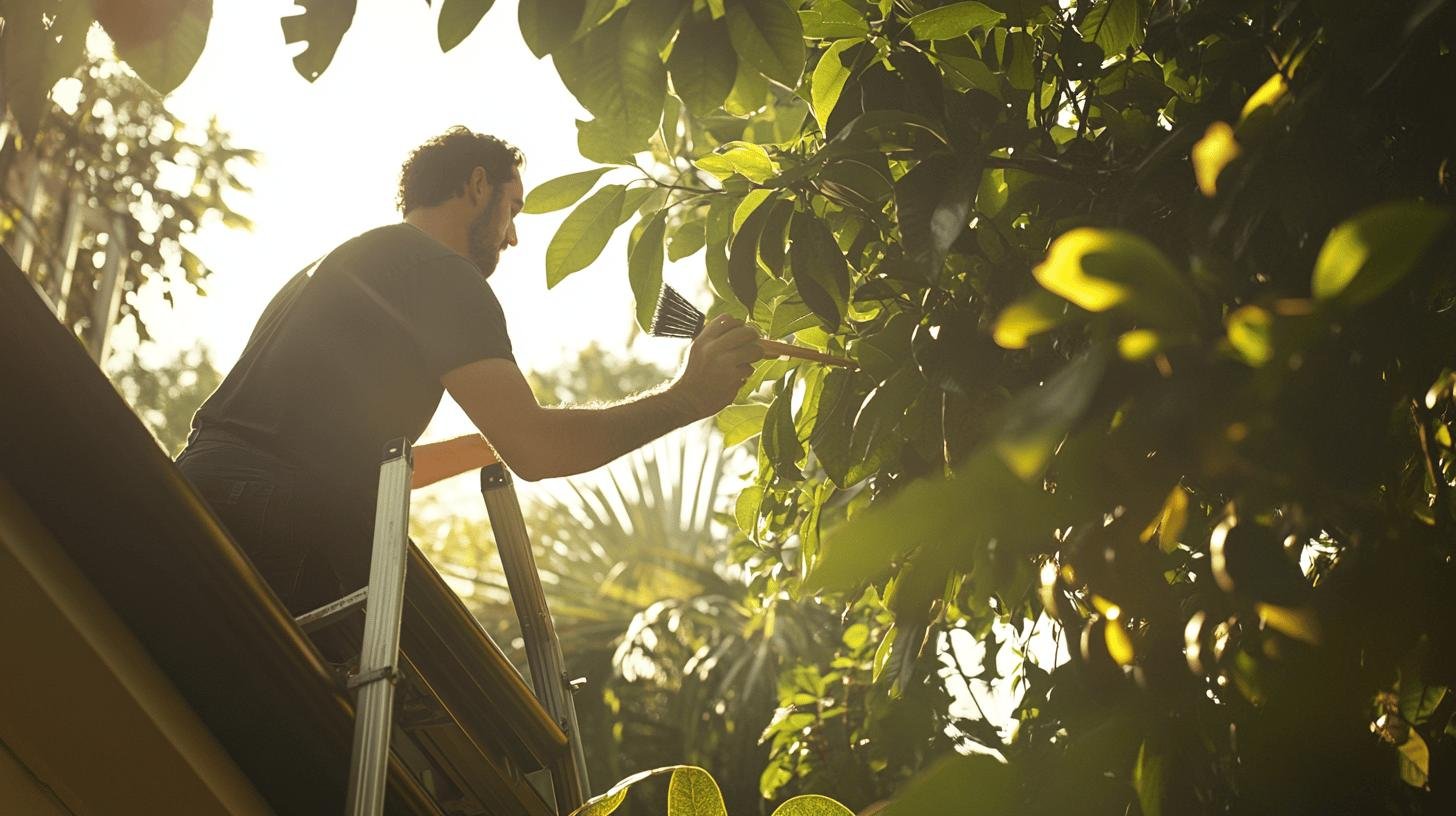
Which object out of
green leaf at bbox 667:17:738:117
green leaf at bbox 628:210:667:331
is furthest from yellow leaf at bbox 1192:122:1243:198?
green leaf at bbox 628:210:667:331

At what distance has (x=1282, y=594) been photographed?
57 centimetres

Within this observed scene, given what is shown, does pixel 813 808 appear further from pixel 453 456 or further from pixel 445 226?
pixel 445 226

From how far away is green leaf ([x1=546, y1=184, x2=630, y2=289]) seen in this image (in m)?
1.53

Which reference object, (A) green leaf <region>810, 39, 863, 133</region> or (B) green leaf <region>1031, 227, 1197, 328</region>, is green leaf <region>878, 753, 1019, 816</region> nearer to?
(B) green leaf <region>1031, 227, 1197, 328</region>

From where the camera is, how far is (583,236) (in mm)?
1532

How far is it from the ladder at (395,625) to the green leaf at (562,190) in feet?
1.19

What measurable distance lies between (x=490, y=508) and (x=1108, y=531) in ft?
5.31

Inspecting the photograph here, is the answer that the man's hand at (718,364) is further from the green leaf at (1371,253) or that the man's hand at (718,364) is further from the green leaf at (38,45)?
the green leaf at (1371,253)

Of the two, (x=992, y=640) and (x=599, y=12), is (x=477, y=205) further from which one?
(x=599, y=12)

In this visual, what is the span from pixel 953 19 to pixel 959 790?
93 centimetres

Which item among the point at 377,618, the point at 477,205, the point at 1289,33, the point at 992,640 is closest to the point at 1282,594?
the point at 1289,33

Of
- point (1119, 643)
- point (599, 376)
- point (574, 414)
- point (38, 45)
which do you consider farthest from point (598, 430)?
point (599, 376)

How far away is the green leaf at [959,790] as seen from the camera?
1.63 ft

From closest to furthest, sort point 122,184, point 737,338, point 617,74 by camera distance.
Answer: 1. point 617,74
2. point 737,338
3. point 122,184
